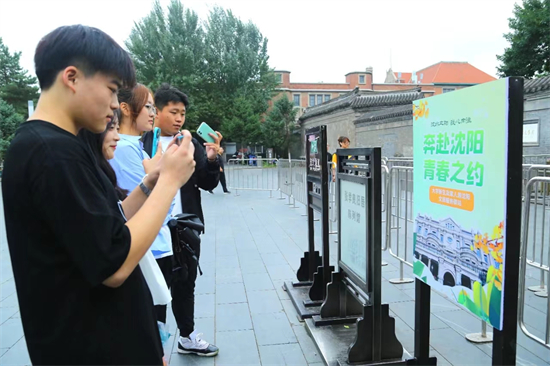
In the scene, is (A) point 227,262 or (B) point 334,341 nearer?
(B) point 334,341

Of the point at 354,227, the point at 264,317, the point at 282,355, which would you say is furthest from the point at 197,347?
the point at 354,227

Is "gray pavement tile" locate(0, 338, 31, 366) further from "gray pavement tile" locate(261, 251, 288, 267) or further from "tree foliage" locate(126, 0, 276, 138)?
"tree foliage" locate(126, 0, 276, 138)

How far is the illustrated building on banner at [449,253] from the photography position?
180 cm

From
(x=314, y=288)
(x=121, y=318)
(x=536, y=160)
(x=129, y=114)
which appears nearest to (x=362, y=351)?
(x=314, y=288)

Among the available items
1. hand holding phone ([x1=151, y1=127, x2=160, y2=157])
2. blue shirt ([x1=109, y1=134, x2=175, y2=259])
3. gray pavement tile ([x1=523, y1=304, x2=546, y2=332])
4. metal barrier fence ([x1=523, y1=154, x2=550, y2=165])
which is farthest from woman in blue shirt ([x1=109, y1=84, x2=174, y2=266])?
metal barrier fence ([x1=523, y1=154, x2=550, y2=165])

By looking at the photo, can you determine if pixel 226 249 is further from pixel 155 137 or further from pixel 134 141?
pixel 134 141

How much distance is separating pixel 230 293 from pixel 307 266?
0.85 metres

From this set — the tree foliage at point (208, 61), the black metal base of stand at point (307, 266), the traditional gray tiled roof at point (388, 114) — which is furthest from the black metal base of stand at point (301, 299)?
the tree foliage at point (208, 61)

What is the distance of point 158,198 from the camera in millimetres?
1135

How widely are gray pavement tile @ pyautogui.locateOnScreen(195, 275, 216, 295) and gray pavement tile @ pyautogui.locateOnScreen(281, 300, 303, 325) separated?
2.75 feet

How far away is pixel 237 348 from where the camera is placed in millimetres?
2916

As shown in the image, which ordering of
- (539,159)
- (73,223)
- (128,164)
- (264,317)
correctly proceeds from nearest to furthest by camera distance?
(73,223) → (128,164) → (264,317) → (539,159)

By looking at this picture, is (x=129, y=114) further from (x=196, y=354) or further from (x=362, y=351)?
(x=362, y=351)

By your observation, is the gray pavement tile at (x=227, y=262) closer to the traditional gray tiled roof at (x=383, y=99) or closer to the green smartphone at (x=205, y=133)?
the green smartphone at (x=205, y=133)
